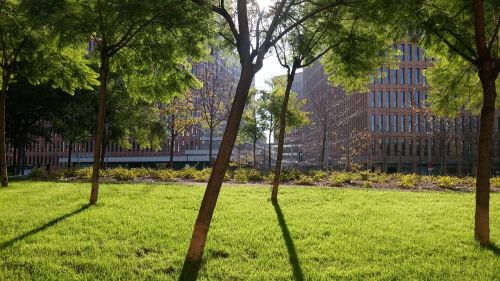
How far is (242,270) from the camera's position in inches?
257

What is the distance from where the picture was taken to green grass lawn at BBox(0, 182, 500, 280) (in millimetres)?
6453

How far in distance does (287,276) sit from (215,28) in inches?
234

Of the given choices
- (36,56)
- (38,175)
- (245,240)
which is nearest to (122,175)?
(38,175)

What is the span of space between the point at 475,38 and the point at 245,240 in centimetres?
549

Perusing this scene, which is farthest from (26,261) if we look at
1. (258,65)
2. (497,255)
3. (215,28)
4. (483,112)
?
(483,112)

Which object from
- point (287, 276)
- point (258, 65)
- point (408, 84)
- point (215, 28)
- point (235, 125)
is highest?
point (408, 84)

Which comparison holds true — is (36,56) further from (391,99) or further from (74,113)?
(391,99)

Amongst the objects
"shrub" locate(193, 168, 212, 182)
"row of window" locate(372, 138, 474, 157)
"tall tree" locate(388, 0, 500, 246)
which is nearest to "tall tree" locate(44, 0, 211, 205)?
"tall tree" locate(388, 0, 500, 246)

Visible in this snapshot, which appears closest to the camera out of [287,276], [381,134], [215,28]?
[287,276]

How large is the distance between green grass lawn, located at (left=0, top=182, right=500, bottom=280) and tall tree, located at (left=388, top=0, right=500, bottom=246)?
3.59ft

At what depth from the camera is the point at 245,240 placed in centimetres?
806

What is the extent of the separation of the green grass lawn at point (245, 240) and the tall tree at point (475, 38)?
110 cm

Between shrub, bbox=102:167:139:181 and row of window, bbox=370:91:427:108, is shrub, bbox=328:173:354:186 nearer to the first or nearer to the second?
shrub, bbox=102:167:139:181

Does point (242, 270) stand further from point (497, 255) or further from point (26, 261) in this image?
point (497, 255)
